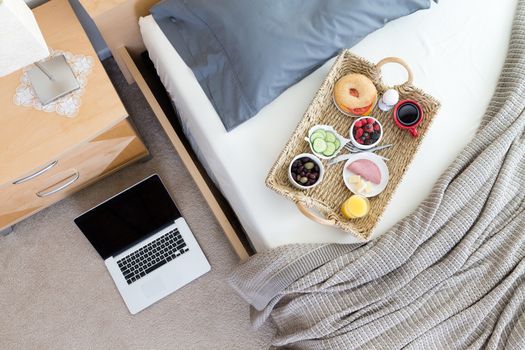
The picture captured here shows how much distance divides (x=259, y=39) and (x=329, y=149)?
333 millimetres

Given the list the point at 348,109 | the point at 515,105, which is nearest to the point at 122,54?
the point at 348,109

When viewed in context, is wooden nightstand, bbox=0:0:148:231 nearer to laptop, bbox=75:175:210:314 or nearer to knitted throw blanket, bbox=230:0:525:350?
laptop, bbox=75:175:210:314

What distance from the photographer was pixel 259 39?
1107 millimetres

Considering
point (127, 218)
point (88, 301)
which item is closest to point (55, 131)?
point (127, 218)

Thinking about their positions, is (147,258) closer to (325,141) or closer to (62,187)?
(62,187)

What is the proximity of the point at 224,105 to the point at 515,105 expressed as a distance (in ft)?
2.58

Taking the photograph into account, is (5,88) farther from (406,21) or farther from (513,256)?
(513,256)

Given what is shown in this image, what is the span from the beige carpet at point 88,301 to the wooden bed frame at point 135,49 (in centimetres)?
21

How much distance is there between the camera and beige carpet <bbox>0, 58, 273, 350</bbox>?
1459 millimetres

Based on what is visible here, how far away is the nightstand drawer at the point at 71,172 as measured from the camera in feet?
3.92

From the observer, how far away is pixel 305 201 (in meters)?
1.09

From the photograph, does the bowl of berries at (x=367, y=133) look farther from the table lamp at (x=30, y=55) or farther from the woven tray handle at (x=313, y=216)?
the table lamp at (x=30, y=55)

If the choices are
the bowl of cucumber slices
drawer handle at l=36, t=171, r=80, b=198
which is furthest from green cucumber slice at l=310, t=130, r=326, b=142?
drawer handle at l=36, t=171, r=80, b=198

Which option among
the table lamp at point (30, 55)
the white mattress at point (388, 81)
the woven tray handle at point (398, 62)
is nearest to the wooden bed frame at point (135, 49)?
the white mattress at point (388, 81)
